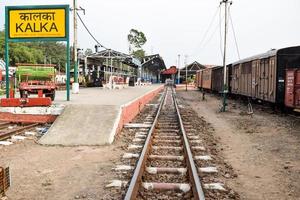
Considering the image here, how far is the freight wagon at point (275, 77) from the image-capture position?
16.1 meters

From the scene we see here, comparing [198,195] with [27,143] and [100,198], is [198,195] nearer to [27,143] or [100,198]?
[100,198]

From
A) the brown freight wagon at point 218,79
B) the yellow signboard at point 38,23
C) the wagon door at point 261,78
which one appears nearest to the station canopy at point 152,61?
the brown freight wagon at point 218,79

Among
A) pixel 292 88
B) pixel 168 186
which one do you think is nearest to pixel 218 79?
pixel 292 88

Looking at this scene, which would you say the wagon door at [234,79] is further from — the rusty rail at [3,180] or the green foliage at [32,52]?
the green foliage at [32,52]

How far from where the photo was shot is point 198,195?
5156 millimetres

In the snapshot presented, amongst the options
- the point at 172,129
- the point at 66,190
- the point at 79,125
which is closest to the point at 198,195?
the point at 66,190

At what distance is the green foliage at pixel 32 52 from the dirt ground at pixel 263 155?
81507 mm

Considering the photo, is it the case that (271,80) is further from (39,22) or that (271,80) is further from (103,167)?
(103,167)

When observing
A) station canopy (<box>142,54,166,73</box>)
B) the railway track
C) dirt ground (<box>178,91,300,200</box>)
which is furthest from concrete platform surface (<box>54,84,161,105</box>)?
station canopy (<box>142,54,166,73</box>)

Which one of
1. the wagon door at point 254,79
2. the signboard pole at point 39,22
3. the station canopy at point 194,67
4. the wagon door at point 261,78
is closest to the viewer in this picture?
the signboard pole at point 39,22

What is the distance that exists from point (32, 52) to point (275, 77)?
10307cm

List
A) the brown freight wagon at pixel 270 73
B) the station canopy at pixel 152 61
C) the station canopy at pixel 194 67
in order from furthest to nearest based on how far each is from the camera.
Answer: the station canopy at pixel 194 67 → the station canopy at pixel 152 61 → the brown freight wagon at pixel 270 73

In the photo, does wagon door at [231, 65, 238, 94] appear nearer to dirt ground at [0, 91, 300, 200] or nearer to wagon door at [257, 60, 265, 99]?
wagon door at [257, 60, 265, 99]

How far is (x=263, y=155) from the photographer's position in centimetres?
891
